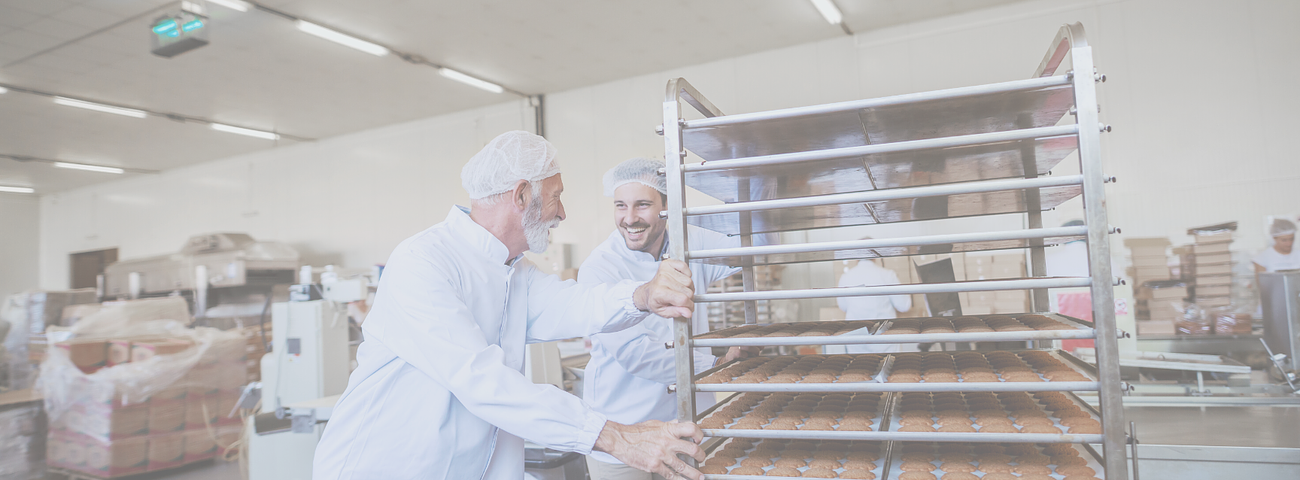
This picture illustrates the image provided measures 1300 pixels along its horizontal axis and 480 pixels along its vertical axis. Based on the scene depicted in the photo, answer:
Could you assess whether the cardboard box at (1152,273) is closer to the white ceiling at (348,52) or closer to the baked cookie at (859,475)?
the white ceiling at (348,52)

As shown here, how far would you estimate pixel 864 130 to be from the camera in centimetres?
155

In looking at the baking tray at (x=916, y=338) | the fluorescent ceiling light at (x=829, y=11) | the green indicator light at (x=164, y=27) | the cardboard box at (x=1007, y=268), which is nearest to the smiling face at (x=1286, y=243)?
the cardboard box at (x=1007, y=268)

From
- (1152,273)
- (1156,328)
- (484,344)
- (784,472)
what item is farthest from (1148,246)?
(484,344)

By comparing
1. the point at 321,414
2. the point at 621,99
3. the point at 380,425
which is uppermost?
the point at 621,99

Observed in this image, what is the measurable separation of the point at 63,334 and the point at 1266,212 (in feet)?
32.8

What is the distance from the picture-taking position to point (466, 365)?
139cm

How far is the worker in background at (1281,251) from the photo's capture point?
5.49m

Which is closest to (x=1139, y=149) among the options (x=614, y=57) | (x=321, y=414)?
(x=614, y=57)

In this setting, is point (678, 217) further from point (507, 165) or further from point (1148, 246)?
point (1148, 246)

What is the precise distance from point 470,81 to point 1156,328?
7.62 metres

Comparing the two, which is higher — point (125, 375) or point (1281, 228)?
point (1281, 228)

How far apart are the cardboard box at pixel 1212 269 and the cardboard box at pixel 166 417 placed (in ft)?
28.7

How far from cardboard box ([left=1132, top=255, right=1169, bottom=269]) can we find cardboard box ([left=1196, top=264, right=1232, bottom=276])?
0.22 metres

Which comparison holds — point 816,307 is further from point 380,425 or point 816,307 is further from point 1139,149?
point 380,425
